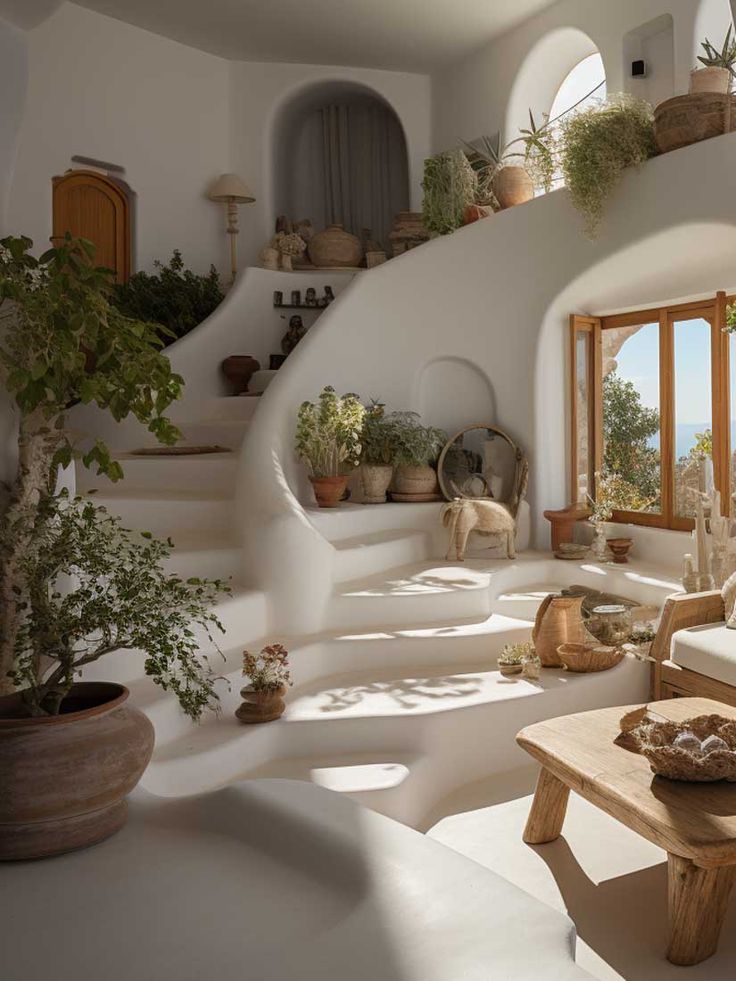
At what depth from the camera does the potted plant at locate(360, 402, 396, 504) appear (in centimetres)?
708

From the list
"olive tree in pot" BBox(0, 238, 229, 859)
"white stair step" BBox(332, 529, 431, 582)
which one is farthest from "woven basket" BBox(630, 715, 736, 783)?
"white stair step" BBox(332, 529, 431, 582)

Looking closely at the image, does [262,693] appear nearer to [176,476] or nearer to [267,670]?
[267,670]

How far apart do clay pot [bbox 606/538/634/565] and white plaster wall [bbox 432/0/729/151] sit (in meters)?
3.39

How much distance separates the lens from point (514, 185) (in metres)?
7.32

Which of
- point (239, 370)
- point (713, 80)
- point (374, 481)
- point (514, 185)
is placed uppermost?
point (713, 80)

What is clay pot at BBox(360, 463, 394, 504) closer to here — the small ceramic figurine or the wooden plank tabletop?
the small ceramic figurine

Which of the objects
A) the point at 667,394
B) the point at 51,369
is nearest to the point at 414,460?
the point at 667,394

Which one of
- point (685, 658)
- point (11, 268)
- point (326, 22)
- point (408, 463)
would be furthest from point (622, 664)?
point (326, 22)

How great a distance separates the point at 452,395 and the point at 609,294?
1.55 meters

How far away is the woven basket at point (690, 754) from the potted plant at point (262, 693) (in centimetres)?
177

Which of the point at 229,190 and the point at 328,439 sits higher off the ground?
the point at 229,190

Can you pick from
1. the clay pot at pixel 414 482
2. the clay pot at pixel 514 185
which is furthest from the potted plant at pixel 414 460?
the clay pot at pixel 514 185

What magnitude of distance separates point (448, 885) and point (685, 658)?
124 inches

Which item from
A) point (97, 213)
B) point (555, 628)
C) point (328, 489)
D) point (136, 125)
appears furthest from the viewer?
point (136, 125)
